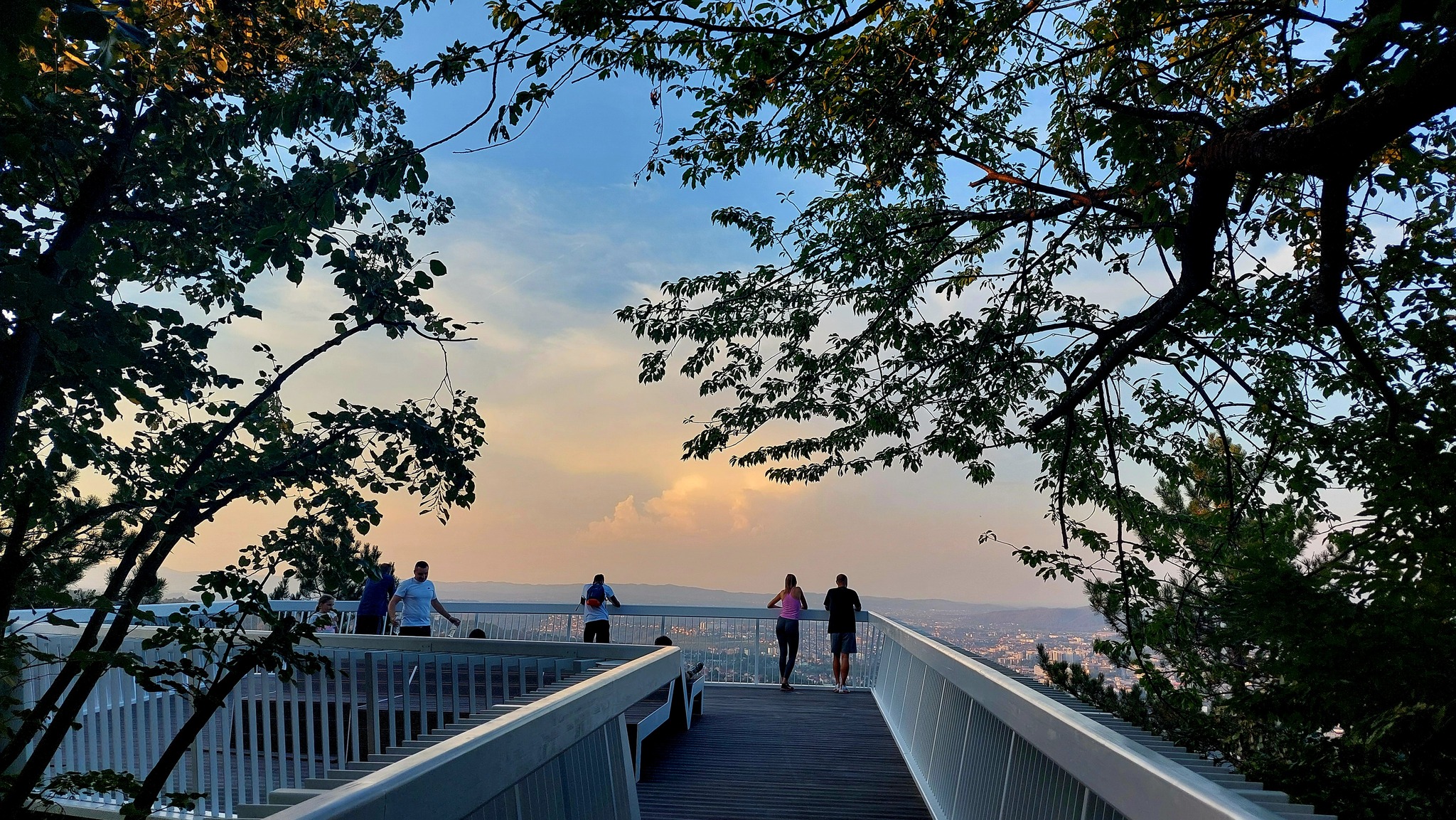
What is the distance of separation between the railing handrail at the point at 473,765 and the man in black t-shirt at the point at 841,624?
11568 mm

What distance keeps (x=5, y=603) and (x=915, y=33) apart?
25.2 ft

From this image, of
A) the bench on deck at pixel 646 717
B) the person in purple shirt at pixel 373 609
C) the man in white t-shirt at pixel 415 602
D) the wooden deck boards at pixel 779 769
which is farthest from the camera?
the person in purple shirt at pixel 373 609

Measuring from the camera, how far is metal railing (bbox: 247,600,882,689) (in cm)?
1647

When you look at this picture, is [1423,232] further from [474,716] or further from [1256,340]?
[474,716]

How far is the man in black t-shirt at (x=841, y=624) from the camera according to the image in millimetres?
15359

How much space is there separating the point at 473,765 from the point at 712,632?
14.8 meters

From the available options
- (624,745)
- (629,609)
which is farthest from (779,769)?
(629,609)

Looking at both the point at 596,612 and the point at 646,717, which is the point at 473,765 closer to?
the point at 646,717

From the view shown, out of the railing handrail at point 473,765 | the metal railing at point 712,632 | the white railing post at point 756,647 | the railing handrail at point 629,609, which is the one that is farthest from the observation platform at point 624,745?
the railing handrail at point 629,609

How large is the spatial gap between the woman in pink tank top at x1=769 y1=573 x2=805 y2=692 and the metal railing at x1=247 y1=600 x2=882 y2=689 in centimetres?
36

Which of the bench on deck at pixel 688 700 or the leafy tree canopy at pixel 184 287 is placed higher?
the leafy tree canopy at pixel 184 287

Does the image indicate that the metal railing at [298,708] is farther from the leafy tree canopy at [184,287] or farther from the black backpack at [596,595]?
the black backpack at [596,595]

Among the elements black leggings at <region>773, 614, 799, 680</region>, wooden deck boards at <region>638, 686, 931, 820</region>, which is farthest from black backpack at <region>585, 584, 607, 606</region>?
wooden deck boards at <region>638, 686, 931, 820</region>

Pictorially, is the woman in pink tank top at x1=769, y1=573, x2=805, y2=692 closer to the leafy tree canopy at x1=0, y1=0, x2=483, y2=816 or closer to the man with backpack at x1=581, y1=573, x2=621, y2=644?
the man with backpack at x1=581, y1=573, x2=621, y2=644
